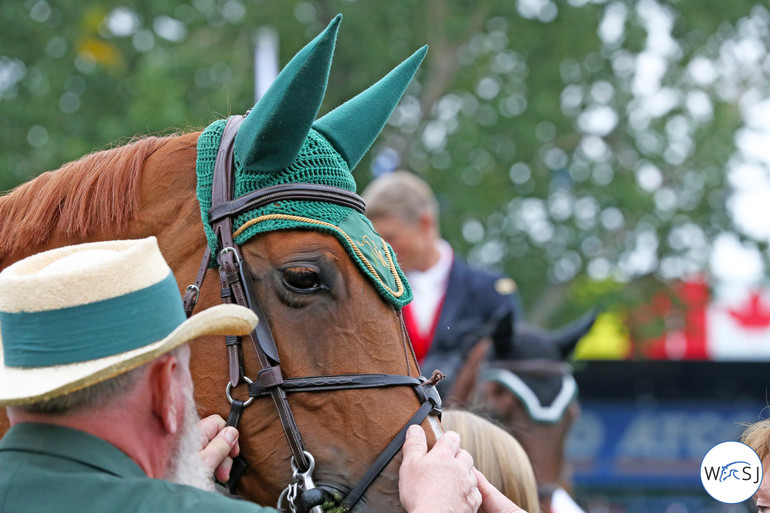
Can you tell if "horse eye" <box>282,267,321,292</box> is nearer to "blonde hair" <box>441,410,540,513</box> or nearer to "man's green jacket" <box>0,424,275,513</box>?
"man's green jacket" <box>0,424,275,513</box>

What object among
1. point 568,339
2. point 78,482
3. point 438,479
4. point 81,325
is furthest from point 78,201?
point 568,339

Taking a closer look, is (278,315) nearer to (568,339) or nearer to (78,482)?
(78,482)

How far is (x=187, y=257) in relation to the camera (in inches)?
118

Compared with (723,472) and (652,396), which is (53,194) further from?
(652,396)

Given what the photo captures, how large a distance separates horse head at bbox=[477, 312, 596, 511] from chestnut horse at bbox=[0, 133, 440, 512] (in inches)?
137

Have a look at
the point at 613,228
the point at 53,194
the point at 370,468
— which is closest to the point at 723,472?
the point at 370,468

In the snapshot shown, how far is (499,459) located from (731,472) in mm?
1720

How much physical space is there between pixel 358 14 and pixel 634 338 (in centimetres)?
752

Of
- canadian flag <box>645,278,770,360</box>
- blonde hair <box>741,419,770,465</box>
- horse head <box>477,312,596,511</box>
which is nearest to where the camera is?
blonde hair <box>741,419,770,465</box>

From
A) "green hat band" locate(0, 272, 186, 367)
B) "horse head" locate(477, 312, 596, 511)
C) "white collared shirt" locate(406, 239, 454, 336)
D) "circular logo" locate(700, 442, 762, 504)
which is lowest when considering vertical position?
"horse head" locate(477, 312, 596, 511)

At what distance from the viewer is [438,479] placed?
7.77ft

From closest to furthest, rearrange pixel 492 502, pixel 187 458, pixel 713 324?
pixel 187 458 → pixel 492 502 → pixel 713 324

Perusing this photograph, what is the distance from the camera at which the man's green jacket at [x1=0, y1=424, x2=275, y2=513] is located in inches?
73.2

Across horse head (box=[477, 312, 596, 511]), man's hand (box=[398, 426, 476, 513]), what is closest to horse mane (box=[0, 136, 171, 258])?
man's hand (box=[398, 426, 476, 513])
